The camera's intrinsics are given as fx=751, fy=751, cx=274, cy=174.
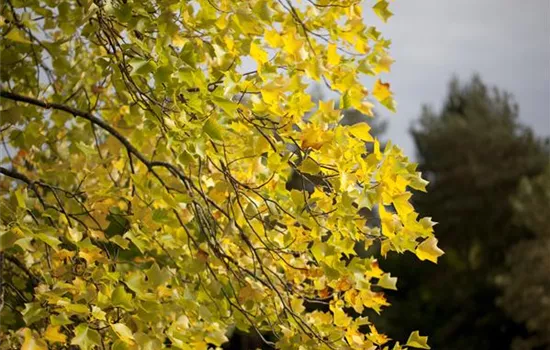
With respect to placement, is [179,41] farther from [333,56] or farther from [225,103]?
[225,103]

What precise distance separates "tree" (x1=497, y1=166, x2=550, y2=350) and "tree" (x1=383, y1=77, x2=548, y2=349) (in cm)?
76

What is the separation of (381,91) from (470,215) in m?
17.8

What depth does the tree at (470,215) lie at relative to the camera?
16.4 metres

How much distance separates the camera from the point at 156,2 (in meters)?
2.11

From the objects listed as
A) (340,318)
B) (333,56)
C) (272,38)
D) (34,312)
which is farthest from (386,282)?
(34,312)

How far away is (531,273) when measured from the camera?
1466 cm

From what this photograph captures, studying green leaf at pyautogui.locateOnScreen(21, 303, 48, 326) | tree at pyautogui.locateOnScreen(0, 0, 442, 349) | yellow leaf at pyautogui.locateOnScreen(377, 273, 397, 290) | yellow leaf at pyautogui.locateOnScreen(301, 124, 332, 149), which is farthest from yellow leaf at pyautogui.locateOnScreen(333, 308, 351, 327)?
green leaf at pyautogui.locateOnScreen(21, 303, 48, 326)

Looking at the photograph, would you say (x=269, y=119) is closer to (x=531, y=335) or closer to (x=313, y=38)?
(x=313, y=38)

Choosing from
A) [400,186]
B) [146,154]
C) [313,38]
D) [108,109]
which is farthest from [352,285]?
[108,109]

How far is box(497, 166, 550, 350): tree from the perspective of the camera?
46.3 ft

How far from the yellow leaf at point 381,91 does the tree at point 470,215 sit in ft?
46.6

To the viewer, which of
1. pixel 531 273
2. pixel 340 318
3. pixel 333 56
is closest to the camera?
pixel 333 56

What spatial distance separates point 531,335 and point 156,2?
14514 mm

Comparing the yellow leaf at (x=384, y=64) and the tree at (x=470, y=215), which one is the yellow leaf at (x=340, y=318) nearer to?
the yellow leaf at (x=384, y=64)
